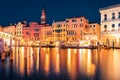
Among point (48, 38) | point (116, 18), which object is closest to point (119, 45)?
point (116, 18)

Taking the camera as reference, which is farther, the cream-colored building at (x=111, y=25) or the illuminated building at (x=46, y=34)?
the illuminated building at (x=46, y=34)

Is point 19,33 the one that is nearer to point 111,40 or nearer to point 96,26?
point 96,26

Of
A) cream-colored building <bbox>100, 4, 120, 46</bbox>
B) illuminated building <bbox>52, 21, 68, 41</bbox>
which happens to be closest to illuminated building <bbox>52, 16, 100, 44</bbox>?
illuminated building <bbox>52, 21, 68, 41</bbox>

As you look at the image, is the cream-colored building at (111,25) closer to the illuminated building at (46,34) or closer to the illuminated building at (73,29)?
the illuminated building at (73,29)

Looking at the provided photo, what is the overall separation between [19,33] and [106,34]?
225 ft

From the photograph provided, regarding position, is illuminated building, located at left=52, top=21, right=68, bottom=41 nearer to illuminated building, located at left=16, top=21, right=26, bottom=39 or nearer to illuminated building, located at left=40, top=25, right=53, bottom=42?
illuminated building, located at left=40, top=25, right=53, bottom=42

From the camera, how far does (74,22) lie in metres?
73.3

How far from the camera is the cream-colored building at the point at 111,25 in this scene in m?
38.3

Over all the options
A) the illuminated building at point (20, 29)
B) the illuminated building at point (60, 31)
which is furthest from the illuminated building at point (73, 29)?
the illuminated building at point (20, 29)

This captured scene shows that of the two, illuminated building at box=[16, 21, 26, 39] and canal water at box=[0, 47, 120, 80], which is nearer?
canal water at box=[0, 47, 120, 80]

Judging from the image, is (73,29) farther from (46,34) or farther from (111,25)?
(111,25)

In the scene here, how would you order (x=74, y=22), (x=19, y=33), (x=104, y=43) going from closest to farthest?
1. (x=104, y=43)
2. (x=74, y=22)
3. (x=19, y=33)

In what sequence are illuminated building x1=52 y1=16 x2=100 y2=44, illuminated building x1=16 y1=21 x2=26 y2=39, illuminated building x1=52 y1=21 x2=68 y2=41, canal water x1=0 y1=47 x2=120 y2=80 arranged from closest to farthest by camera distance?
canal water x1=0 y1=47 x2=120 y2=80 → illuminated building x1=52 y1=16 x2=100 y2=44 → illuminated building x1=52 y1=21 x2=68 y2=41 → illuminated building x1=16 y1=21 x2=26 y2=39

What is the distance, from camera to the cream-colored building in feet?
126
